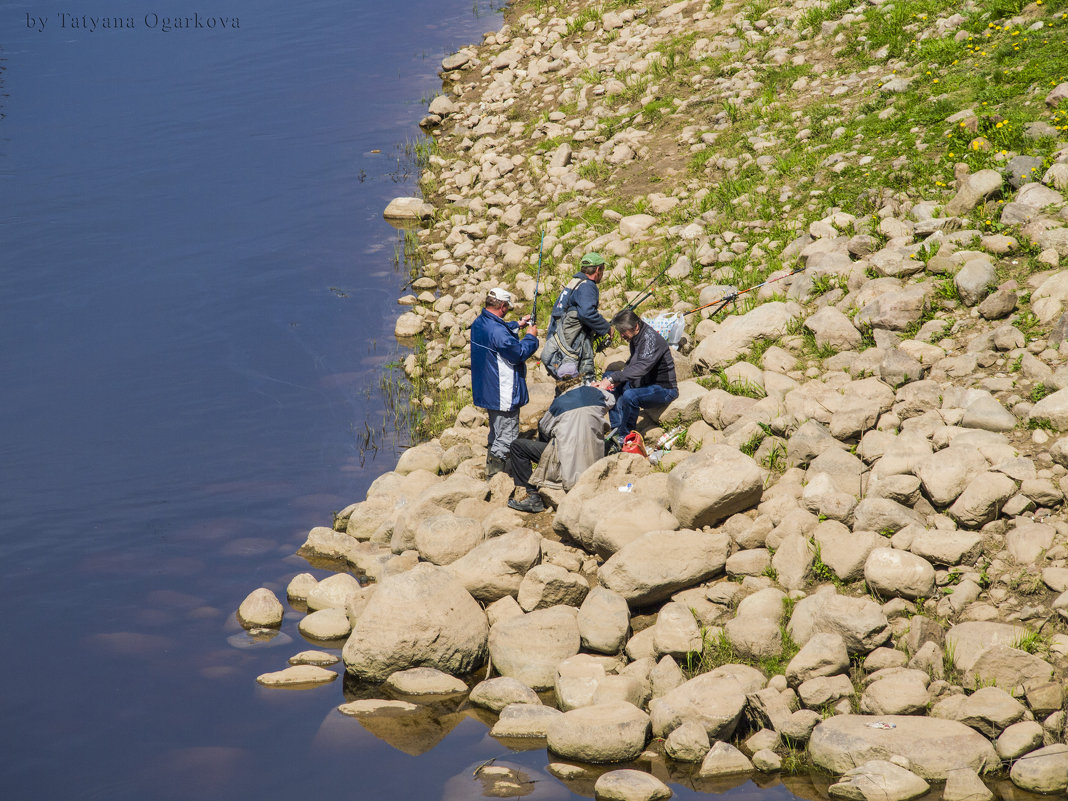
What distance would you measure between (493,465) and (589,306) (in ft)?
6.54

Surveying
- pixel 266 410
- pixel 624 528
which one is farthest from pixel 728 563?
pixel 266 410

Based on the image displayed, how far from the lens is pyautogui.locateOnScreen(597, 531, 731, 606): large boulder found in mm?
8078

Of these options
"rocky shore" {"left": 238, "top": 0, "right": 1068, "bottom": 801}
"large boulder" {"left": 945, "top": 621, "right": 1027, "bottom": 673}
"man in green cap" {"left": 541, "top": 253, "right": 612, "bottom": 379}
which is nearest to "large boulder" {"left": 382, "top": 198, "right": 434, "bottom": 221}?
"rocky shore" {"left": 238, "top": 0, "right": 1068, "bottom": 801}

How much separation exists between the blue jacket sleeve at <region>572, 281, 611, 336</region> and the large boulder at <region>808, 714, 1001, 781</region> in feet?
17.1

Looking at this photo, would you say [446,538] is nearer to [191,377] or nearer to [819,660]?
[819,660]

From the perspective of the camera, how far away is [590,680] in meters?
7.60

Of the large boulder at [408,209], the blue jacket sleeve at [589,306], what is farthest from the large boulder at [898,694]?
the large boulder at [408,209]

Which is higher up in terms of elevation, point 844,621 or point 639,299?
point 639,299

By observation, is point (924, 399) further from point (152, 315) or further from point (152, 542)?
point (152, 315)

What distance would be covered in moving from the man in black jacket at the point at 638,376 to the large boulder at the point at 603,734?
11.5 ft

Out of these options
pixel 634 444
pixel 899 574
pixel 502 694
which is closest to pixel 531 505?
pixel 634 444

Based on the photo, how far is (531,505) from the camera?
9.89 m

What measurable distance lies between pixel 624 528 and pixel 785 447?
173 centimetres

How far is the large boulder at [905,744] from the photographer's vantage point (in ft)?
20.7
